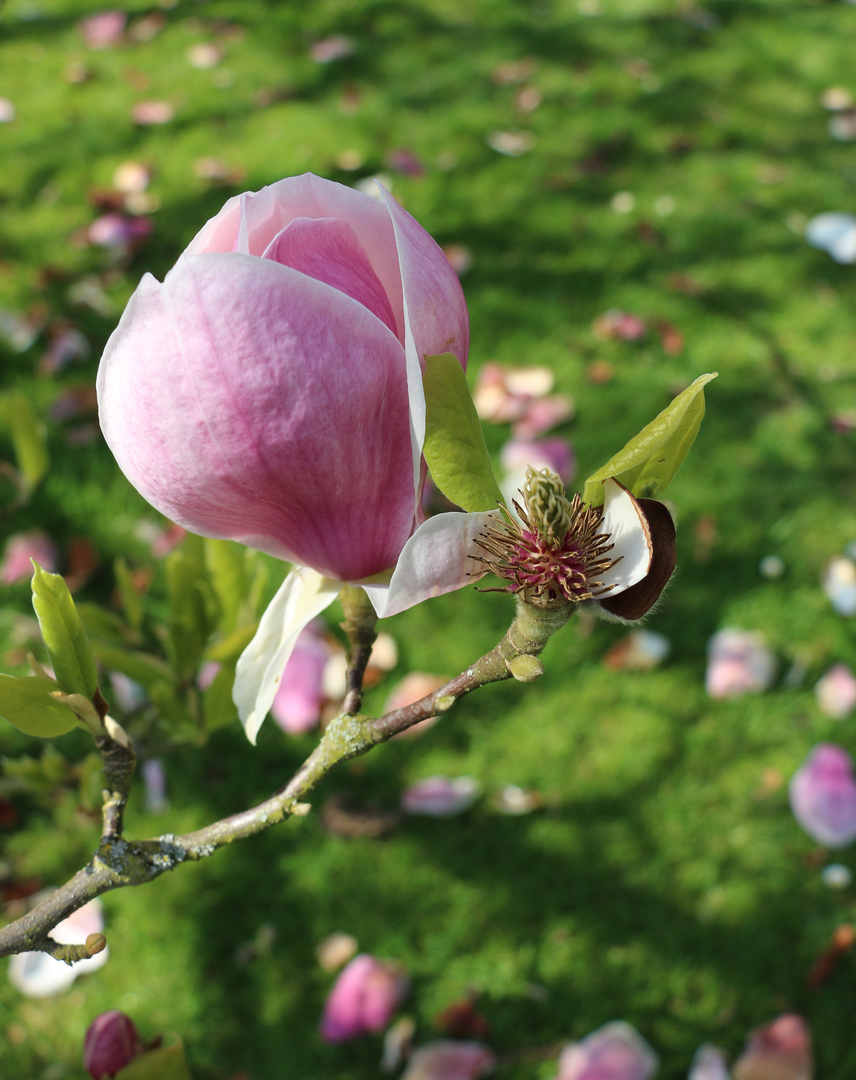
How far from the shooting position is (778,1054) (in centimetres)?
163

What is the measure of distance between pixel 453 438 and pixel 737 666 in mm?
1894

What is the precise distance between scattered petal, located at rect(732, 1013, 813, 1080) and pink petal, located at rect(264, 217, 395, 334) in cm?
169

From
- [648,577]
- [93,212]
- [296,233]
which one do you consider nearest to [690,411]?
[648,577]

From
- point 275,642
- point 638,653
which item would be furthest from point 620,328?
point 275,642

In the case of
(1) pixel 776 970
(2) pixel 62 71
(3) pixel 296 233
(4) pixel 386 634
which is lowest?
(1) pixel 776 970

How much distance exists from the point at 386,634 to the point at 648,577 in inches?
68.7

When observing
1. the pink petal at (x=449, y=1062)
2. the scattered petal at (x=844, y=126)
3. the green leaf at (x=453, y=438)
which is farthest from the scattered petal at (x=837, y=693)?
the scattered petal at (x=844, y=126)

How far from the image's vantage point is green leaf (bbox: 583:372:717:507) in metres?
0.46

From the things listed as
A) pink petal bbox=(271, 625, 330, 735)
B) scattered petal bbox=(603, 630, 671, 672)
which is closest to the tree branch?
pink petal bbox=(271, 625, 330, 735)

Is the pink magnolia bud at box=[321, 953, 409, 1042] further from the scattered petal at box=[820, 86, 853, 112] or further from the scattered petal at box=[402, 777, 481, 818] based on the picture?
the scattered petal at box=[820, 86, 853, 112]

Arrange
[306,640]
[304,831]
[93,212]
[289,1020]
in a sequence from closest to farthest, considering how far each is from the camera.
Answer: [289,1020] → [304,831] → [306,640] → [93,212]

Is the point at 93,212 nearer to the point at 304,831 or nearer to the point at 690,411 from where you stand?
the point at 304,831

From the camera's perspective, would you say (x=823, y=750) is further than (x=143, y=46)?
No

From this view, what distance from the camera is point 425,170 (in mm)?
3275
